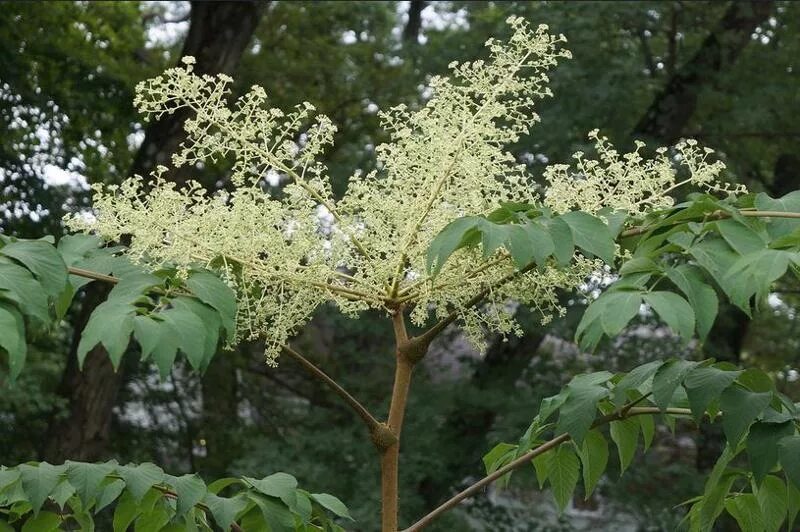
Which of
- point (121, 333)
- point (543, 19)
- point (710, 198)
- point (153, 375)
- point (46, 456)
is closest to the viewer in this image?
point (121, 333)

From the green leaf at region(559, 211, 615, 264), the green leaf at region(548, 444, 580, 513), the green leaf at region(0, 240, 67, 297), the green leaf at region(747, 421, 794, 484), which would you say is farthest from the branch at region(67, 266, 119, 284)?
the green leaf at region(747, 421, 794, 484)

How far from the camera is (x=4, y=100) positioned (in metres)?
→ 8.64

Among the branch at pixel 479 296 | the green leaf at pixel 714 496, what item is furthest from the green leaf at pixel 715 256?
the green leaf at pixel 714 496

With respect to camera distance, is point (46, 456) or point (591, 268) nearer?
point (591, 268)

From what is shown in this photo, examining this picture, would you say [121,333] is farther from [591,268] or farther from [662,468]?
[662,468]

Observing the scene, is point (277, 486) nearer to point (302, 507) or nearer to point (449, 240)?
point (302, 507)

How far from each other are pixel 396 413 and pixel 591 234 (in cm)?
63

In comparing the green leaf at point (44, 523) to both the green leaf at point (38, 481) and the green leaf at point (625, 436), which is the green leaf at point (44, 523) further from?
the green leaf at point (625, 436)

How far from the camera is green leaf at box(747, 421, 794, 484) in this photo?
2.10m

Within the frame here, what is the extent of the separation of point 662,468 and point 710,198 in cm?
705

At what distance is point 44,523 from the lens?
265 cm

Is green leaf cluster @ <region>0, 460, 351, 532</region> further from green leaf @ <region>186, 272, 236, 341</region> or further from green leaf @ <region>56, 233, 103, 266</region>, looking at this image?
green leaf @ <region>186, 272, 236, 341</region>

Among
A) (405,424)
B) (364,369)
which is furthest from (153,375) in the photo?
(405,424)

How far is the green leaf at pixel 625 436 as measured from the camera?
2617mm
